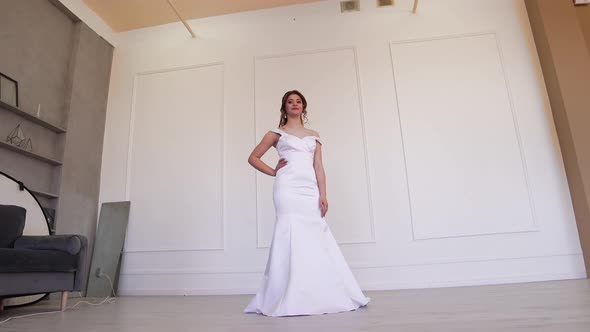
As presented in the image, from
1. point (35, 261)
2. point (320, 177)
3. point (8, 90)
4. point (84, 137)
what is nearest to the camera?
point (35, 261)

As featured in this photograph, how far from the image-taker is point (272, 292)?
212 centimetres

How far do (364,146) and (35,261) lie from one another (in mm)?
3034


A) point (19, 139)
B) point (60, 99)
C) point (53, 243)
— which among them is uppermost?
point (60, 99)

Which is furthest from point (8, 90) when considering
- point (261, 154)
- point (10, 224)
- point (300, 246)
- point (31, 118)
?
point (300, 246)

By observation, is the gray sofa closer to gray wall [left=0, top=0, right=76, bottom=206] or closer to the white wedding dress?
gray wall [left=0, top=0, right=76, bottom=206]

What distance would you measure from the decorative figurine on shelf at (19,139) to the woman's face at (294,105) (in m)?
2.59

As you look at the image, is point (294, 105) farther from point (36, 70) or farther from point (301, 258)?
point (36, 70)

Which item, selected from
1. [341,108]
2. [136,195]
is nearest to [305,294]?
[341,108]

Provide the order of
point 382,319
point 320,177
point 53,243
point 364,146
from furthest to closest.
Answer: point 364,146
point 53,243
point 320,177
point 382,319

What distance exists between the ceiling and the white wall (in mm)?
140

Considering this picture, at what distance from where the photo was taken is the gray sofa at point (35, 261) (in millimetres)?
2311

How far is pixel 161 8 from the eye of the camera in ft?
14.8

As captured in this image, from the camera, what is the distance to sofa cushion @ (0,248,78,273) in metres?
2.28

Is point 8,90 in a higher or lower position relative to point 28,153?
higher
